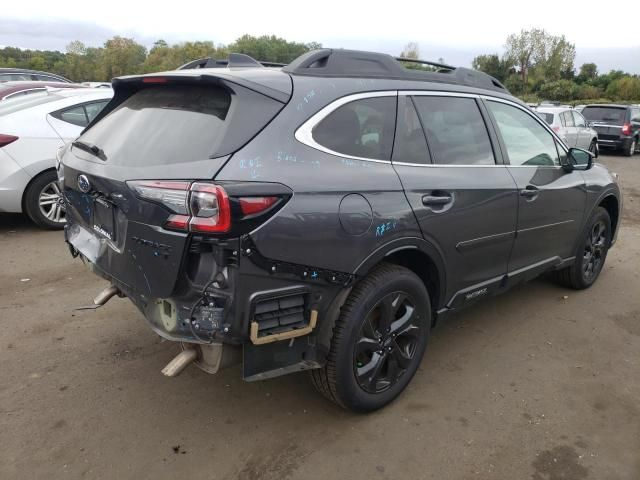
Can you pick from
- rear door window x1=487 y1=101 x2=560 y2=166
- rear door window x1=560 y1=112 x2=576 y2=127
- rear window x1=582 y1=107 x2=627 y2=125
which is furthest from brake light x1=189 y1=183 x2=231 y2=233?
rear window x1=582 y1=107 x2=627 y2=125

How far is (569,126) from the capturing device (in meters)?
13.7

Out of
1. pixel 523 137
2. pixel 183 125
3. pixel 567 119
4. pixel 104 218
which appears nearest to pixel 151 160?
pixel 183 125

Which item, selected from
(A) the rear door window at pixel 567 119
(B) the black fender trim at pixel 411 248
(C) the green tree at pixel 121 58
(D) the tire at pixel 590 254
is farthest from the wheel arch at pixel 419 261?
(C) the green tree at pixel 121 58

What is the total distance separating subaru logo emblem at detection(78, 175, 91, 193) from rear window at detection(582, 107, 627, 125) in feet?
59.1

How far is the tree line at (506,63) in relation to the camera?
50.6 m

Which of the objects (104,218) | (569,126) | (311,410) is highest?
(569,126)

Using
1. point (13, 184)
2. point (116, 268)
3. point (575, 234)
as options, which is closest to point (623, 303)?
point (575, 234)

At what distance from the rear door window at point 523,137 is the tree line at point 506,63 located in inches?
1253

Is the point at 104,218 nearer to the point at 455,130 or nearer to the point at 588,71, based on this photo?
the point at 455,130

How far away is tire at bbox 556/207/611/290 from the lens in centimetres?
469

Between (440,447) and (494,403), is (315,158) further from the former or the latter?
(494,403)

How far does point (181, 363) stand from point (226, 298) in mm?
460

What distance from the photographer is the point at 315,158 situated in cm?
250

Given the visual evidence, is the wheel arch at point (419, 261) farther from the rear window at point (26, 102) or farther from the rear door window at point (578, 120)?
the rear door window at point (578, 120)
